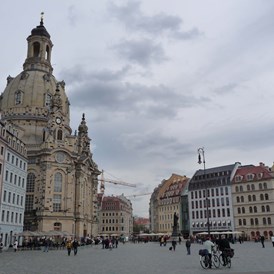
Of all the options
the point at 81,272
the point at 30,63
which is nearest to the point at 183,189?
the point at 30,63

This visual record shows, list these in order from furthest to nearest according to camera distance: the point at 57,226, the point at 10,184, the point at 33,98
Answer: the point at 33,98 → the point at 57,226 → the point at 10,184

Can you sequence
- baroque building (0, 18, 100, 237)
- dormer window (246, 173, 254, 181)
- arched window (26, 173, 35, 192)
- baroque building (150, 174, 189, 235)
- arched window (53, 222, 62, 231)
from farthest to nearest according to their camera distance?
baroque building (150, 174, 189, 235), dormer window (246, 173, 254, 181), arched window (26, 173, 35, 192), baroque building (0, 18, 100, 237), arched window (53, 222, 62, 231)

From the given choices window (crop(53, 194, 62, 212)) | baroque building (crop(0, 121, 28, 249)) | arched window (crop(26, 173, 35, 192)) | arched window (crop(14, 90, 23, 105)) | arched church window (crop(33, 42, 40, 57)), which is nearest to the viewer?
baroque building (crop(0, 121, 28, 249))

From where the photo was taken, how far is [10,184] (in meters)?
62.0

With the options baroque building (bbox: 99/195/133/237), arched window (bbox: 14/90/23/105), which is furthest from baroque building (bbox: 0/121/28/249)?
baroque building (bbox: 99/195/133/237)

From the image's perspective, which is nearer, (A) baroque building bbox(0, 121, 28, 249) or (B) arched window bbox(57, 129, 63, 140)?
(A) baroque building bbox(0, 121, 28, 249)

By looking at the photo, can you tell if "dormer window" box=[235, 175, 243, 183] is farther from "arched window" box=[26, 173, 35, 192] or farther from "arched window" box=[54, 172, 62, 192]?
"arched window" box=[26, 173, 35, 192]

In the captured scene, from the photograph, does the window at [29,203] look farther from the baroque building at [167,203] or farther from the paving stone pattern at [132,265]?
the paving stone pattern at [132,265]

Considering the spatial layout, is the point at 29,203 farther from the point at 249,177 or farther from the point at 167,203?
the point at 249,177

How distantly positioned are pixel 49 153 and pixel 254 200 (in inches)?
2187

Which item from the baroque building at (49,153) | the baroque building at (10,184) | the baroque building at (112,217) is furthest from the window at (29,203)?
the baroque building at (112,217)

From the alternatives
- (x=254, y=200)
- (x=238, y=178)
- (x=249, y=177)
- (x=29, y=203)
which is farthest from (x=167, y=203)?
(x=29, y=203)

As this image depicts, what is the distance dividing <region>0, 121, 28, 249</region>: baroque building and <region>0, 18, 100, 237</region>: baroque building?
68.1 feet

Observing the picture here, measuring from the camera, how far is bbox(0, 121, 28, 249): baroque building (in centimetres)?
5816
